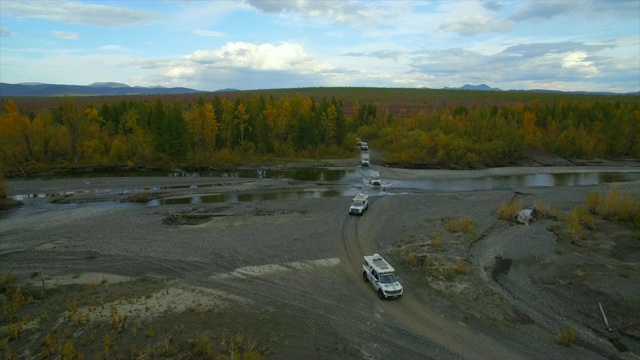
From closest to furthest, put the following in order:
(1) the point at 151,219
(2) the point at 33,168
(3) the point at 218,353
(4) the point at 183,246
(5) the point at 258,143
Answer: (3) the point at 218,353
(4) the point at 183,246
(1) the point at 151,219
(2) the point at 33,168
(5) the point at 258,143

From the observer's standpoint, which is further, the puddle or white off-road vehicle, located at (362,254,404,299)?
the puddle

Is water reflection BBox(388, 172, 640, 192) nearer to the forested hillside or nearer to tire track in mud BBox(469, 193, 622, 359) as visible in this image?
the forested hillside

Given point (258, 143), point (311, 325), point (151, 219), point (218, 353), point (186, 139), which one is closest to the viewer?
point (218, 353)

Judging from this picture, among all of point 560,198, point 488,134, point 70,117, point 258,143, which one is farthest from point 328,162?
point 70,117

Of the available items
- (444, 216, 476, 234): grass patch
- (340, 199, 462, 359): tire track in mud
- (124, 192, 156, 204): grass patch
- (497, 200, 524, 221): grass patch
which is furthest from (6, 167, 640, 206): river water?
(340, 199, 462, 359): tire track in mud

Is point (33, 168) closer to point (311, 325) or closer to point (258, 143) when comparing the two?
point (258, 143)

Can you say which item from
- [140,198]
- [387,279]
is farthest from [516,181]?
[140,198]
